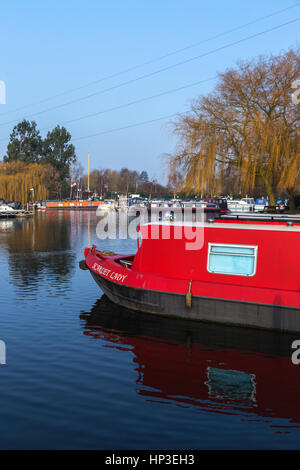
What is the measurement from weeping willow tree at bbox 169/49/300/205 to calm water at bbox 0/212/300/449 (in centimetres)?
1704

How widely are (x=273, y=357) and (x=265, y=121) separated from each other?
22.5 meters

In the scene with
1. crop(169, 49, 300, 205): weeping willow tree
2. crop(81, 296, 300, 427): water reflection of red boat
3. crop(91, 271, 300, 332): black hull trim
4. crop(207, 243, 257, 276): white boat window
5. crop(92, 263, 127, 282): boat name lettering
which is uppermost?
crop(169, 49, 300, 205): weeping willow tree

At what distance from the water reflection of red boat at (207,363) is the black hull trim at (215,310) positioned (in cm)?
26

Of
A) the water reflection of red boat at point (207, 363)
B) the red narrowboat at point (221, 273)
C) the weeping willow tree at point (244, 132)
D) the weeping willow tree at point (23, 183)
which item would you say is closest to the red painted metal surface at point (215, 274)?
the red narrowboat at point (221, 273)

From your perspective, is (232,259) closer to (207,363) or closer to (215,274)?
(215,274)

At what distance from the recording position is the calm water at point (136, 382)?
8102 mm

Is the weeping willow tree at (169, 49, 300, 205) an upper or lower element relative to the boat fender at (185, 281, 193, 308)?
upper

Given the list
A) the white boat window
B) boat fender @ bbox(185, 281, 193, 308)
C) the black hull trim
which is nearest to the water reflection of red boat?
the black hull trim

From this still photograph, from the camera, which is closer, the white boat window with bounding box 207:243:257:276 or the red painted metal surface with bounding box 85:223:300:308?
the red painted metal surface with bounding box 85:223:300:308

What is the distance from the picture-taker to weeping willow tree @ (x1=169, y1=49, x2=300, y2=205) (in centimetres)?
3098

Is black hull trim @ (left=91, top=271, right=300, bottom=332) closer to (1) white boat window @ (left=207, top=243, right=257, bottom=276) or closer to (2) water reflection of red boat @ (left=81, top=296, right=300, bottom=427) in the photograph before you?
(2) water reflection of red boat @ (left=81, top=296, right=300, bottom=427)

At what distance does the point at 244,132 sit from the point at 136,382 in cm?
2415

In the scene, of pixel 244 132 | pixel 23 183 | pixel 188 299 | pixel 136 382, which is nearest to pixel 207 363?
pixel 136 382

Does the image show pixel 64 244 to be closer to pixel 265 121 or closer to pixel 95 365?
pixel 265 121
